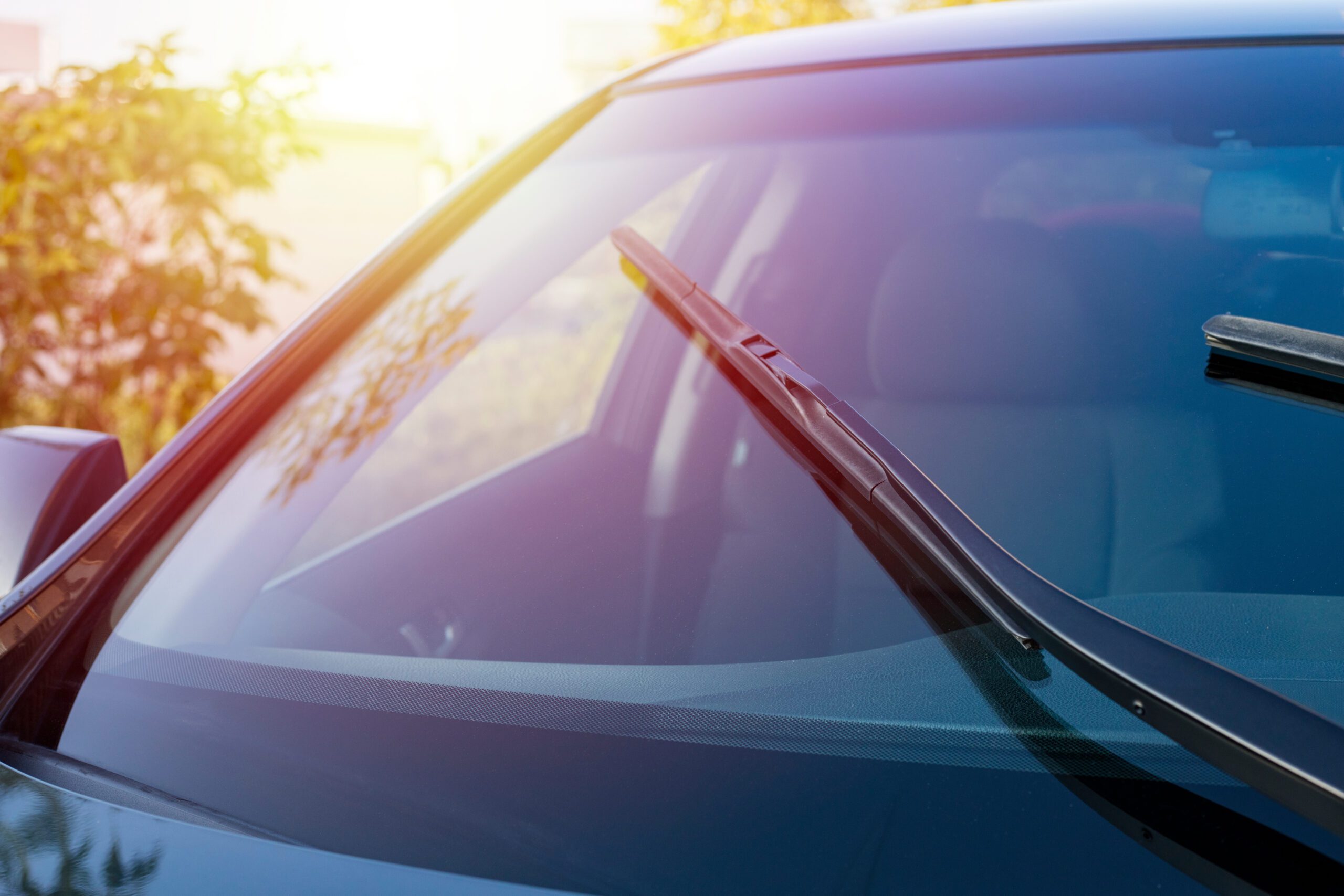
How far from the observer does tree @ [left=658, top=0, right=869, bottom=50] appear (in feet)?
19.8

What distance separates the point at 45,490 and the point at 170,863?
2.03ft

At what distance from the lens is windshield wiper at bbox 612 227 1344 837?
63 cm

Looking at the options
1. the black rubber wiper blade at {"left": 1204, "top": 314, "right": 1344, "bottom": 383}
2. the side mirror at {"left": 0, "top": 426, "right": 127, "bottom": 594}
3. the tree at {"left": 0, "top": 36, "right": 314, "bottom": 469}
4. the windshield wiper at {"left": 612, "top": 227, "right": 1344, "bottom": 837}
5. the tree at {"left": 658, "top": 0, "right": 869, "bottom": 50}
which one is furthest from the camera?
the tree at {"left": 658, "top": 0, "right": 869, "bottom": 50}

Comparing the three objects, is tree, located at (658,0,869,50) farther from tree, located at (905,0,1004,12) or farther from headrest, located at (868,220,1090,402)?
headrest, located at (868,220,1090,402)

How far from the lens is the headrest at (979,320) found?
3.73 feet

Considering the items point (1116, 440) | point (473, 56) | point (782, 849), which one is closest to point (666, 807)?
point (782, 849)

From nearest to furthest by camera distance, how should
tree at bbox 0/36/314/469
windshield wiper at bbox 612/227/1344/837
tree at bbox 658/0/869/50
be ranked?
windshield wiper at bbox 612/227/1344/837
tree at bbox 0/36/314/469
tree at bbox 658/0/869/50

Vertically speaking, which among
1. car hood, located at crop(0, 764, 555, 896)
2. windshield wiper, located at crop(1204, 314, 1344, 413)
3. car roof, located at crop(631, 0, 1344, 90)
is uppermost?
car roof, located at crop(631, 0, 1344, 90)

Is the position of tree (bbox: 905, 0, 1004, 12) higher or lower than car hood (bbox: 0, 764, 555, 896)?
higher

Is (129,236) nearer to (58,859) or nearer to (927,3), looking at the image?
(58,859)

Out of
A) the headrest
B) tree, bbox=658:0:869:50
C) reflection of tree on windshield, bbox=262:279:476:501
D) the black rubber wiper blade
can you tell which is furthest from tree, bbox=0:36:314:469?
the black rubber wiper blade

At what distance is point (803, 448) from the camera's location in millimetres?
1025

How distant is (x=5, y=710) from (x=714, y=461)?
0.87 meters

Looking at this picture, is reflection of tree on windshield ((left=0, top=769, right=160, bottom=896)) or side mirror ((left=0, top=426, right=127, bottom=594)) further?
side mirror ((left=0, top=426, right=127, bottom=594))
